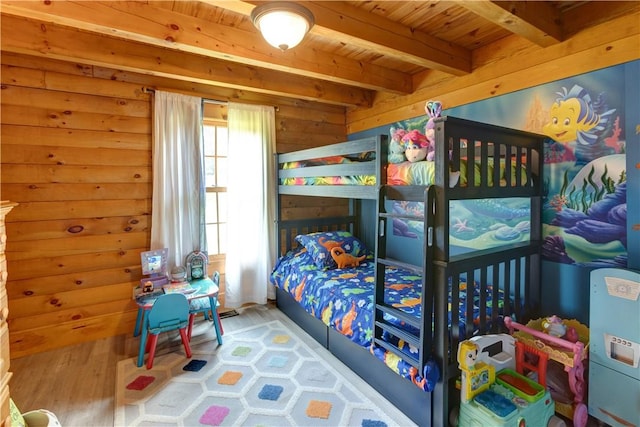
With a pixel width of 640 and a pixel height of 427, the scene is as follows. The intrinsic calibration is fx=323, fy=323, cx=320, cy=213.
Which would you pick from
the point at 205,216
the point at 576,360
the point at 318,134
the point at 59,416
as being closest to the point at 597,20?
the point at 576,360

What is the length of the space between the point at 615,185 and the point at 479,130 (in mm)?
905

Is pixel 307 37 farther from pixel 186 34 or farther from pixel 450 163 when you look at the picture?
pixel 450 163

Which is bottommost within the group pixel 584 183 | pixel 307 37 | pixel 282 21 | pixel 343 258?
pixel 343 258

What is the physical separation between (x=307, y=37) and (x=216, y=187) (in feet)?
5.89

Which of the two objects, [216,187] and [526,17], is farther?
[216,187]

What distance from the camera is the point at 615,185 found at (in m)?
1.89

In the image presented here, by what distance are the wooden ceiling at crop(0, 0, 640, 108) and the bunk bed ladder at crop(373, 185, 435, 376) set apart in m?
1.02

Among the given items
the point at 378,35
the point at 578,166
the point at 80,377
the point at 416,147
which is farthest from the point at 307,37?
the point at 80,377

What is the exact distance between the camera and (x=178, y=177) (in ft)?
9.89

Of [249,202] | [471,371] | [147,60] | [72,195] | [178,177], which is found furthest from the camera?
[249,202]

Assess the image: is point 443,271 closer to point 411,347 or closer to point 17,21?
point 411,347

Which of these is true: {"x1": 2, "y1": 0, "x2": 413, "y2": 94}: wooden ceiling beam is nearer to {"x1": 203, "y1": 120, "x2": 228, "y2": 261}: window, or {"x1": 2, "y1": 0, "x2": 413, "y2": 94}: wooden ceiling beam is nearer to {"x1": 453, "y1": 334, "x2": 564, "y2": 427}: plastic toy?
{"x1": 203, "y1": 120, "x2": 228, "y2": 261}: window

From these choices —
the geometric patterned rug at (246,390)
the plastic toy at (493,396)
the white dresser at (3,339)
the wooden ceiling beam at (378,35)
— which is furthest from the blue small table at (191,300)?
the wooden ceiling beam at (378,35)

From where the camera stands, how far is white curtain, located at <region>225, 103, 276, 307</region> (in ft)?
11.0
